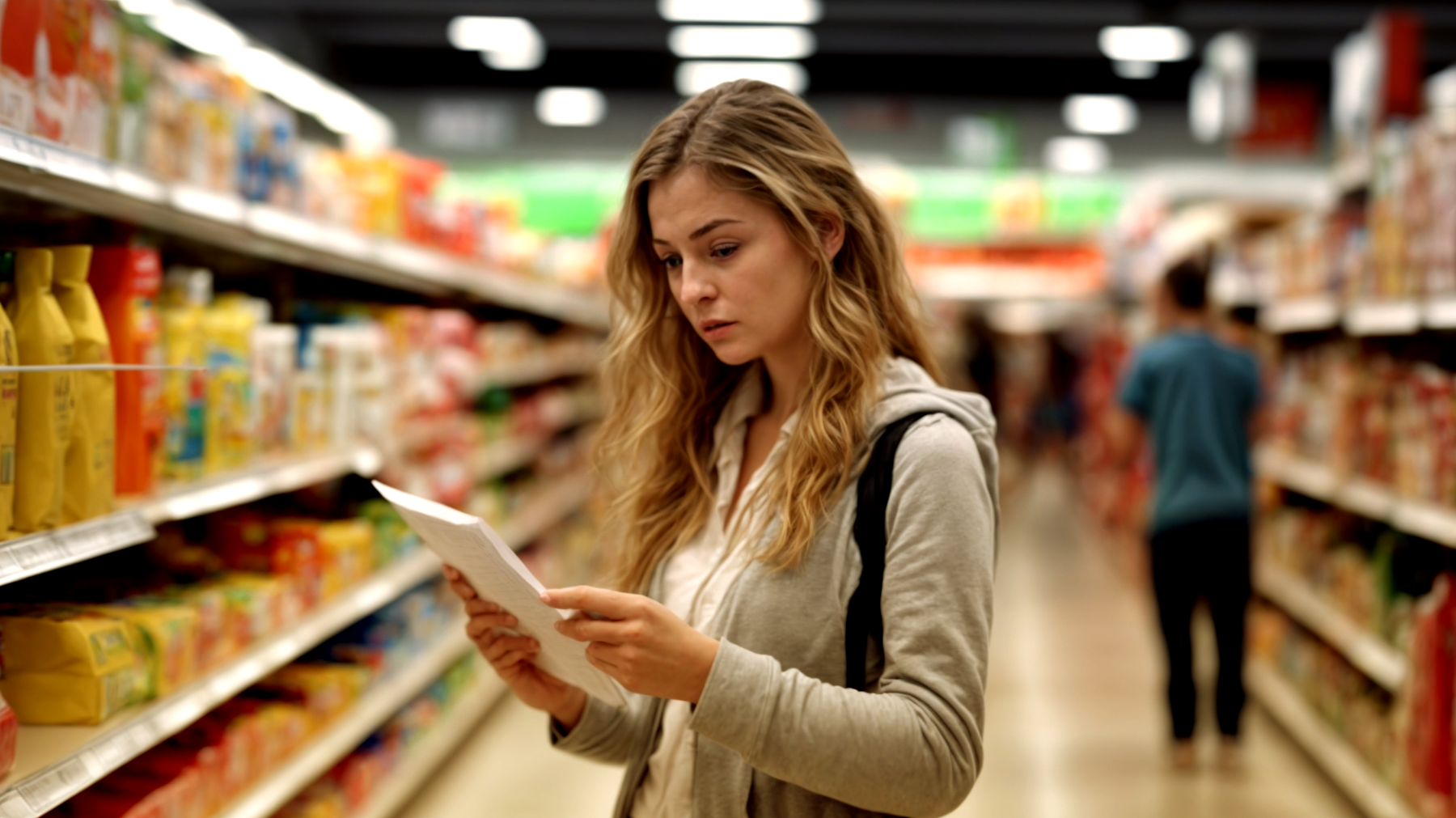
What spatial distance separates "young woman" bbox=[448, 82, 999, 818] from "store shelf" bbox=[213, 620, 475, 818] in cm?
126

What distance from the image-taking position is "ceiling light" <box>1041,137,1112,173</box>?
49.1 ft

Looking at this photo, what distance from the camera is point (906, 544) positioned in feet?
4.44

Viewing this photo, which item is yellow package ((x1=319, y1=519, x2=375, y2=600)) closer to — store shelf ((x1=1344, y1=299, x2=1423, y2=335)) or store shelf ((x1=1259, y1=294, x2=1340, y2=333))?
store shelf ((x1=1344, y1=299, x2=1423, y2=335))

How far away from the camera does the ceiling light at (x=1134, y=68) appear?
42.0ft

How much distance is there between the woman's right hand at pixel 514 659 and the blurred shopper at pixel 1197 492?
3111 mm

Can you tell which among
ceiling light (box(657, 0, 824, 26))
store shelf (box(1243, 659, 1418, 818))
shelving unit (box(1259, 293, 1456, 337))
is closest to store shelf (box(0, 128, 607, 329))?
shelving unit (box(1259, 293, 1456, 337))

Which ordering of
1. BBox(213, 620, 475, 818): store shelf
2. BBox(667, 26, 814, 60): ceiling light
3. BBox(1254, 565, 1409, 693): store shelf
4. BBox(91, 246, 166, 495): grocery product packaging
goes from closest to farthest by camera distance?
1. BBox(91, 246, 166, 495): grocery product packaging
2. BBox(213, 620, 475, 818): store shelf
3. BBox(1254, 565, 1409, 693): store shelf
4. BBox(667, 26, 814, 60): ceiling light

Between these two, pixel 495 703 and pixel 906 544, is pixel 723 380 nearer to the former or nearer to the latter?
pixel 906 544

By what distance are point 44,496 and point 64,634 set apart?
0.28 meters

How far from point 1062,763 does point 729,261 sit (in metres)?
3.67

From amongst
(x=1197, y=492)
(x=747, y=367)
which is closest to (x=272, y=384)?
(x=747, y=367)

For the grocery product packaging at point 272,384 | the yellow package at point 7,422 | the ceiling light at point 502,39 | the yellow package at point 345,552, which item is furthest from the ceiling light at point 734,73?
the yellow package at point 7,422

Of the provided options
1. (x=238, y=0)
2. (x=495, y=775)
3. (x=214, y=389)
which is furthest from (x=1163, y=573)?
(x=238, y=0)

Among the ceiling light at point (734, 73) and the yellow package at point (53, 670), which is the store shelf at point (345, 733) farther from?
the ceiling light at point (734, 73)
